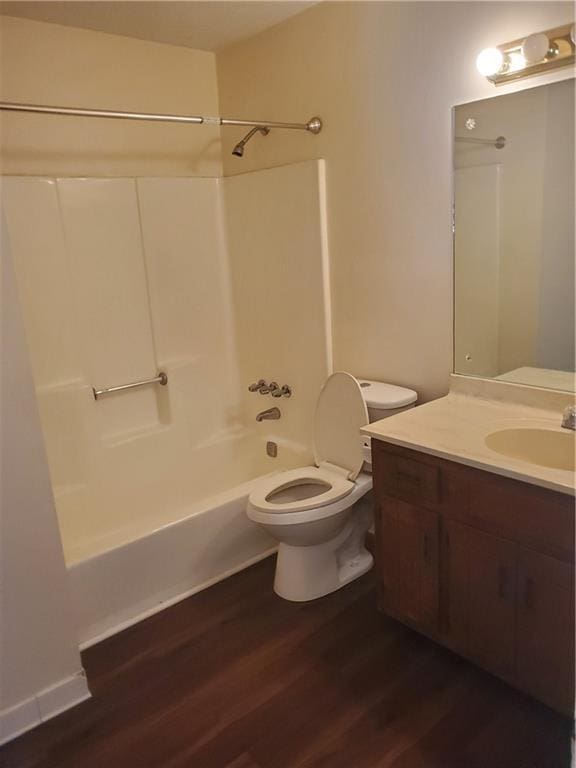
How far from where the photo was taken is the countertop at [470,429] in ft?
5.17

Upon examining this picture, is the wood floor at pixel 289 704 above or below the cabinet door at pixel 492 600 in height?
below

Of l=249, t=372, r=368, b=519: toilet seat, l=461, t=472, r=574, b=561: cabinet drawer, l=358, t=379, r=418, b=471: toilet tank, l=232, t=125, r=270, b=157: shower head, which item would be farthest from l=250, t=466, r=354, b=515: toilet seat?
l=232, t=125, r=270, b=157: shower head

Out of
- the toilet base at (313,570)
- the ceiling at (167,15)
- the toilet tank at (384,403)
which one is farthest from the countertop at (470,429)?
the ceiling at (167,15)

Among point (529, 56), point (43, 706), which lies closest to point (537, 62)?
point (529, 56)

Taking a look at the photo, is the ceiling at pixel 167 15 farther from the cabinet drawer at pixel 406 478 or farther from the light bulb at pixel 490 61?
the cabinet drawer at pixel 406 478

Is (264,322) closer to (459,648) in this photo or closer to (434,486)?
(434,486)

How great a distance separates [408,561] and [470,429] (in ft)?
1.61

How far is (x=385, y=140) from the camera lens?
230cm

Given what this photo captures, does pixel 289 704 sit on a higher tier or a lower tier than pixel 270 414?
lower

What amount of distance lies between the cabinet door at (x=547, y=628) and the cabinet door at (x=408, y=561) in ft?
1.00

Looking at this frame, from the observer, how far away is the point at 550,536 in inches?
60.9

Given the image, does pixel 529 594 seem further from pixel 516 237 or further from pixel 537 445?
pixel 516 237

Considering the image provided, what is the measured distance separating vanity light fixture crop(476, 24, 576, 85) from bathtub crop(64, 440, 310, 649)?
1824mm

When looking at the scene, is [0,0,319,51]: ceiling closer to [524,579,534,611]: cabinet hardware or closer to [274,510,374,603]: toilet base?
[274,510,374,603]: toilet base
